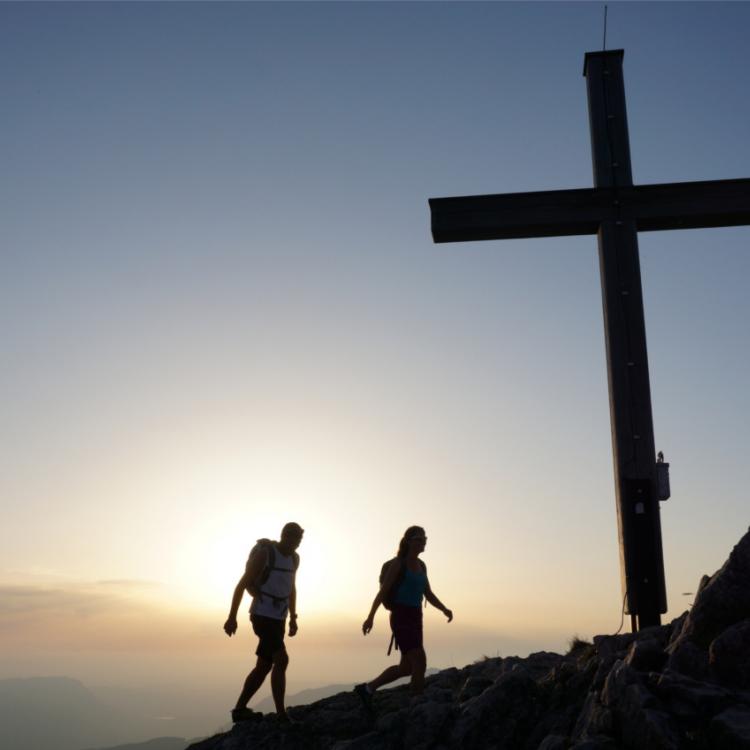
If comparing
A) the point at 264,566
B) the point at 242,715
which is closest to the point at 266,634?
the point at 264,566

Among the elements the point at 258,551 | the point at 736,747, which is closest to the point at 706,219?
the point at 258,551

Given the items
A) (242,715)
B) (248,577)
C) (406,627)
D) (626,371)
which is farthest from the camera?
(626,371)

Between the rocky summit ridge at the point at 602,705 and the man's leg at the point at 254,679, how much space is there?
337 mm

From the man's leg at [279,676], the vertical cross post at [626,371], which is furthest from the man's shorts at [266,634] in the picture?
the vertical cross post at [626,371]

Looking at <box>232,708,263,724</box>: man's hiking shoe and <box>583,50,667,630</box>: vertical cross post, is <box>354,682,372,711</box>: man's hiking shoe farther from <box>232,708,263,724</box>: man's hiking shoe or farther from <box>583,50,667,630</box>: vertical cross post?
<box>583,50,667,630</box>: vertical cross post

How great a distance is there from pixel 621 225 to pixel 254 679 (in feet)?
25.4

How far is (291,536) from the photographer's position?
983 cm

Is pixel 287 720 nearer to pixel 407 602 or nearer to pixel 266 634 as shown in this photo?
pixel 266 634

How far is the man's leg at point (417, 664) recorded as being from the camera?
10086mm

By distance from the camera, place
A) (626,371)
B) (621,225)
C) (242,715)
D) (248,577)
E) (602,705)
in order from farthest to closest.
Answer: (621,225) < (626,371) < (242,715) < (248,577) < (602,705)

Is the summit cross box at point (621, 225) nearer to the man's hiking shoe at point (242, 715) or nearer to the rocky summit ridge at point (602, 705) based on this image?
the rocky summit ridge at point (602, 705)

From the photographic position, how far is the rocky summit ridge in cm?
586

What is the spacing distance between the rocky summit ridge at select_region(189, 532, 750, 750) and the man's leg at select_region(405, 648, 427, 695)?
0.62 feet

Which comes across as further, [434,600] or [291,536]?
[434,600]
